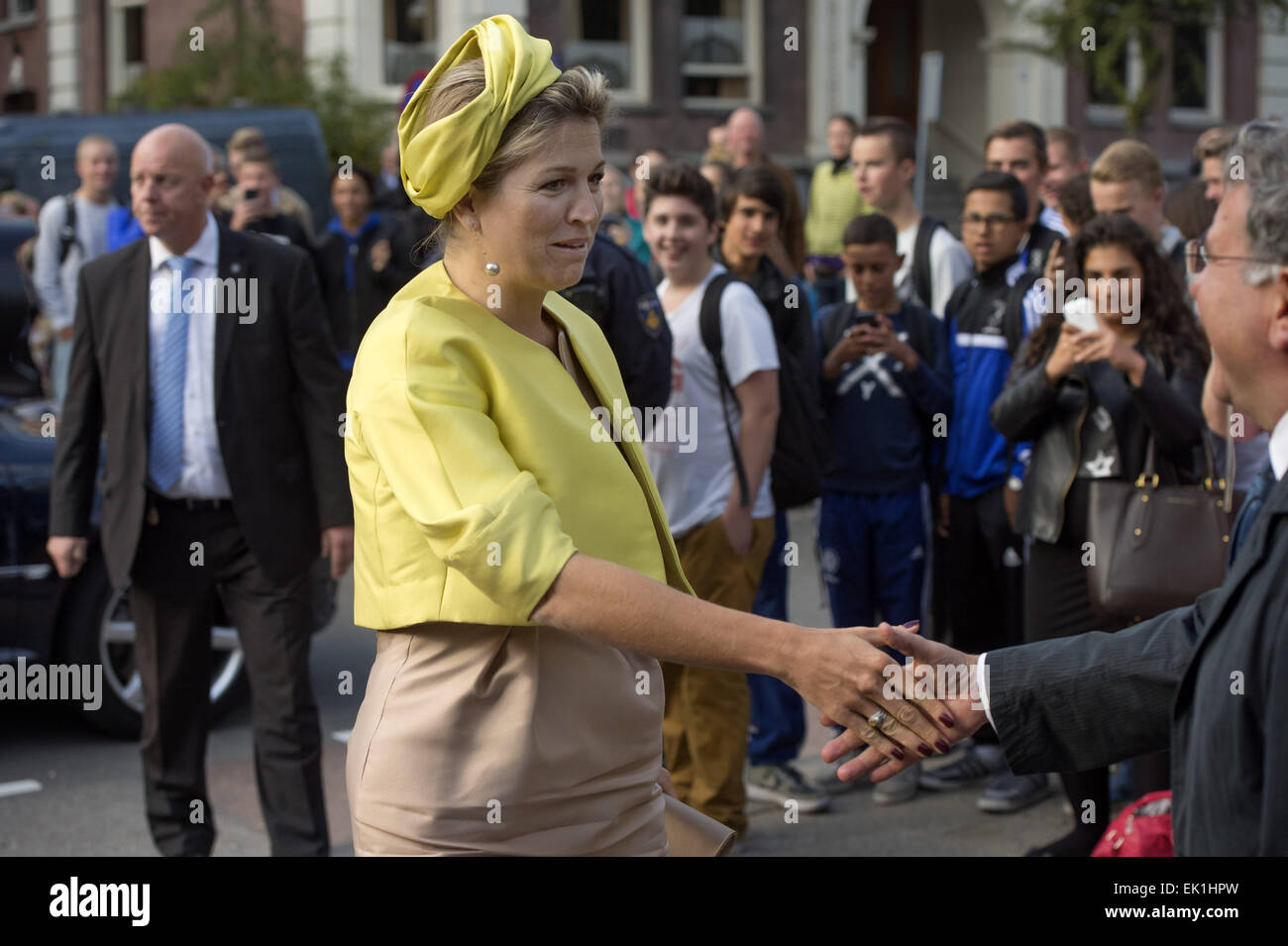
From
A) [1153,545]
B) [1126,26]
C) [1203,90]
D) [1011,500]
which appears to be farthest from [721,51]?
[1153,545]

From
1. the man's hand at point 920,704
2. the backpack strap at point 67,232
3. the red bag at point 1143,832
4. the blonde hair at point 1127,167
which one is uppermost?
the backpack strap at point 67,232

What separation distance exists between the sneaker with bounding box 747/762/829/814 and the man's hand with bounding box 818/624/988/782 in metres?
2.86

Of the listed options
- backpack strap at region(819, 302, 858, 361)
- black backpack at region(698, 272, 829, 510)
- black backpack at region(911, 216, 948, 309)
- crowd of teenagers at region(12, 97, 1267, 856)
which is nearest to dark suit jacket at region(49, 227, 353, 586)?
crowd of teenagers at region(12, 97, 1267, 856)

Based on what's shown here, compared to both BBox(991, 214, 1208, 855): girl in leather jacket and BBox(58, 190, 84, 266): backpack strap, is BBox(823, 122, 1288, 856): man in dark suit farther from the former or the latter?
BBox(58, 190, 84, 266): backpack strap

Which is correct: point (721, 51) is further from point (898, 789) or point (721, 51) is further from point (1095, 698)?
point (1095, 698)

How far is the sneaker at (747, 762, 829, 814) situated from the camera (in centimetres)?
585

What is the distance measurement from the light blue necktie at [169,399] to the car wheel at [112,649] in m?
1.35

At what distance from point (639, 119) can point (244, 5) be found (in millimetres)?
5797

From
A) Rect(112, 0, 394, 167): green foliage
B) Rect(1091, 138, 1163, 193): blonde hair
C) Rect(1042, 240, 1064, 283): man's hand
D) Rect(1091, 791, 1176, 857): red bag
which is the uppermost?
Rect(112, 0, 394, 167): green foliage

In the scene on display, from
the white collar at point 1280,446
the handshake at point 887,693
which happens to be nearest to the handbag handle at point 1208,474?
the handshake at point 887,693

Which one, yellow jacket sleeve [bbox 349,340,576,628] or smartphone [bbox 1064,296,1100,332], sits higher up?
smartphone [bbox 1064,296,1100,332]

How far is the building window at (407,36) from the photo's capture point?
23.1 metres

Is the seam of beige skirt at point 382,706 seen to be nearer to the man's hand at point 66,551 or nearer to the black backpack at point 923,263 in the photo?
the man's hand at point 66,551
